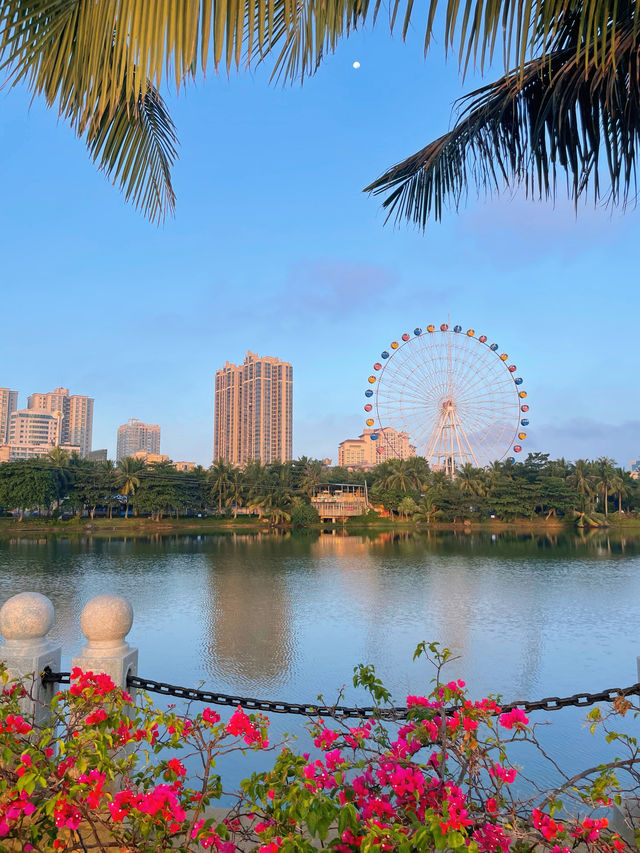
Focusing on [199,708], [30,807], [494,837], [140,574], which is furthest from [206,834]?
[140,574]

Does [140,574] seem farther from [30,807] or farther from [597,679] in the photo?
[30,807]

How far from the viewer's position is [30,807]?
5.42 feet

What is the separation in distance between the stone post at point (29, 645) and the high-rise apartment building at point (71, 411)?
119 meters

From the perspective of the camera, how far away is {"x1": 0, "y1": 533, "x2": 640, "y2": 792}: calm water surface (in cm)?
722

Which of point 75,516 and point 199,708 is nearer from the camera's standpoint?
point 199,708

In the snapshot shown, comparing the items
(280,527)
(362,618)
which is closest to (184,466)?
(280,527)

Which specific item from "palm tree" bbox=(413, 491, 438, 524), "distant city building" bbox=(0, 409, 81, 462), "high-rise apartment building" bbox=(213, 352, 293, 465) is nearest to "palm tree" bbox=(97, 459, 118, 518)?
"palm tree" bbox=(413, 491, 438, 524)

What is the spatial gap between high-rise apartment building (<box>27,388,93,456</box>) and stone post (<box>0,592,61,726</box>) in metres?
119

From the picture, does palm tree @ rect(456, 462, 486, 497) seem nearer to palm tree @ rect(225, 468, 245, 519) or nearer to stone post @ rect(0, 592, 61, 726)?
palm tree @ rect(225, 468, 245, 519)

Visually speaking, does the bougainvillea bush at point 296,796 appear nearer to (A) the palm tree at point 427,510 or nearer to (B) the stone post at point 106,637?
(B) the stone post at point 106,637

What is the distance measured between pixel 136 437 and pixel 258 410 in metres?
49.9

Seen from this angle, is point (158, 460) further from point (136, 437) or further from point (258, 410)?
point (136, 437)

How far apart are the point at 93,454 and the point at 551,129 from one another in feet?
282

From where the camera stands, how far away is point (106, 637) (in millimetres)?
2375
